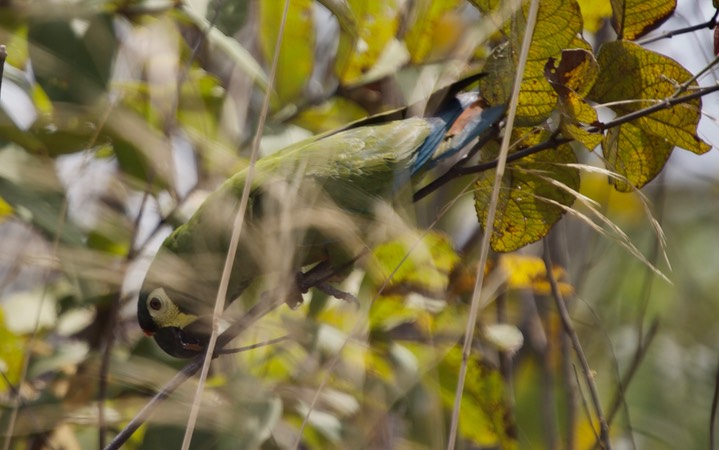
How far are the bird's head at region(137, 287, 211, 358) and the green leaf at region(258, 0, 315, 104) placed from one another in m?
0.54

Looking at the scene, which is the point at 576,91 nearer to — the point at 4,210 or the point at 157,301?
the point at 157,301

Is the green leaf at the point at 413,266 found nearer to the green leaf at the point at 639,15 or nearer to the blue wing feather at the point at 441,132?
the blue wing feather at the point at 441,132

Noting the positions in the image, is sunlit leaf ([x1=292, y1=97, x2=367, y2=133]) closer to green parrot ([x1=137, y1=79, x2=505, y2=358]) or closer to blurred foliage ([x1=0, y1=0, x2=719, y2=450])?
blurred foliage ([x1=0, y1=0, x2=719, y2=450])

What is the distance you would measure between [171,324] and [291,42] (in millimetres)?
627

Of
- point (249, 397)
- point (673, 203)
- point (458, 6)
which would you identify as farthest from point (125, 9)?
point (673, 203)

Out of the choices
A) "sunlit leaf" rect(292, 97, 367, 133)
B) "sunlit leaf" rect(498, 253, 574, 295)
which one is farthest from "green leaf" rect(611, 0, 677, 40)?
"sunlit leaf" rect(292, 97, 367, 133)

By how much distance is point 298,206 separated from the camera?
4.29 feet

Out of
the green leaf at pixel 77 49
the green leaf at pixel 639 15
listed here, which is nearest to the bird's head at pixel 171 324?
the green leaf at pixel 77 49

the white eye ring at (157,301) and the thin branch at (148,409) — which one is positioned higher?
the thin branch at (148,409)

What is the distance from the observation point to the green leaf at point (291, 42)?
1.67 meters

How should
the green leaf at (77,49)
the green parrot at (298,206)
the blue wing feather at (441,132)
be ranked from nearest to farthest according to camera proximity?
the green parrot at (298,206)
the blue wing feather at (441,132)
the green leaf at (77,49)

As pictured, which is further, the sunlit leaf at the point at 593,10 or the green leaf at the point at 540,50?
the sunlit leaf at the point at 593,10

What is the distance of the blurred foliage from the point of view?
1.14 metres

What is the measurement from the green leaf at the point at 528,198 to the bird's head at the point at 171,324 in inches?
20.4
